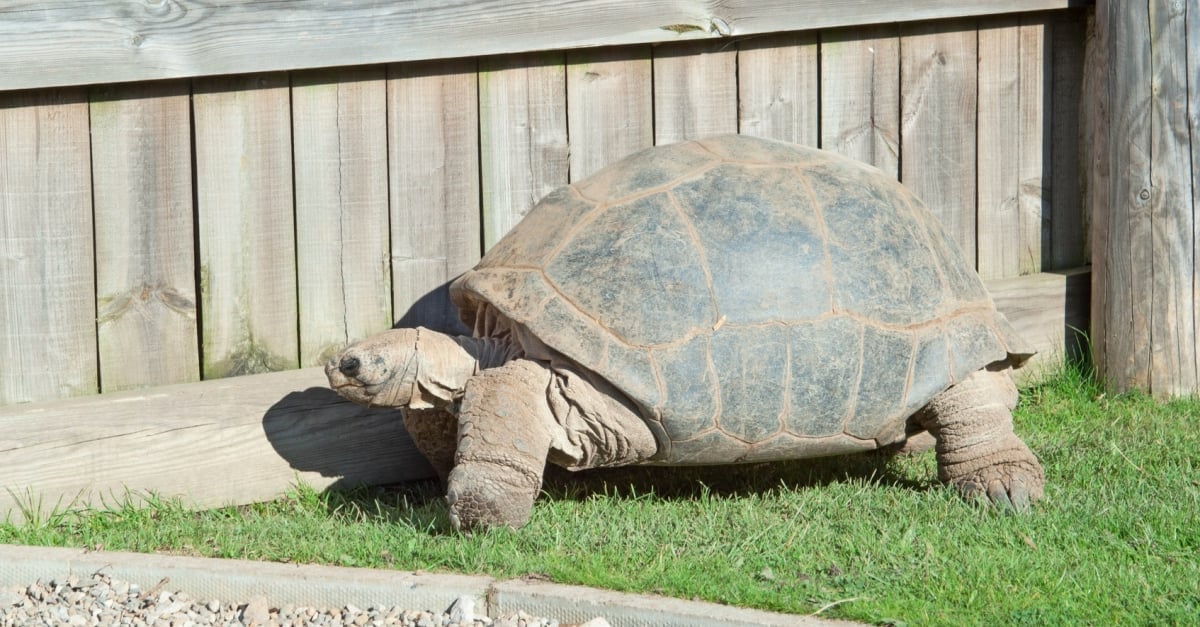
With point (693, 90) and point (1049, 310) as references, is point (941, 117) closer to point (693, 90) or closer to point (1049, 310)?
point (1049, 310)

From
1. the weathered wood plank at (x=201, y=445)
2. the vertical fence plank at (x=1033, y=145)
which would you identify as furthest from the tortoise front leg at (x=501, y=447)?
the vertical fence plank at (x=1033, y=145)

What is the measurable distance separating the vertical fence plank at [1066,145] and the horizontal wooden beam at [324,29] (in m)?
0.94

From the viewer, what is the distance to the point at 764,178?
4.77 m

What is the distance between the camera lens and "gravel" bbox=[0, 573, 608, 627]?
3.88 metres

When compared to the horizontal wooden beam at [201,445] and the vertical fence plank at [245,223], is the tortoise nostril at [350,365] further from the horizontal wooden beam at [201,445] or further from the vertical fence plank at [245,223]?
the vertical fence plank at [245,223]

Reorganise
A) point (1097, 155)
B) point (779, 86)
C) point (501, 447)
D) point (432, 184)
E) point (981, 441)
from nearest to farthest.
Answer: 1. point (501, 447)
2. point (981, 441)
3. point (432, 184)
4. point (779, 86)
5. point (1097, 155)

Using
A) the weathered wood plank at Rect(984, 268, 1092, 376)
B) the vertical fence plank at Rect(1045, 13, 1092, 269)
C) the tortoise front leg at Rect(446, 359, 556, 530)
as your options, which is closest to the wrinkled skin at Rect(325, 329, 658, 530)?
the tortoise front leg at Rect(446, 359, 556, 530)

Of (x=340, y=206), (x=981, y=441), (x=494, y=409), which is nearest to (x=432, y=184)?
(x=340, y=206)

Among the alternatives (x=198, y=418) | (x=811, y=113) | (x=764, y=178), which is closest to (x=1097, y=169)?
(x=811, y=113)

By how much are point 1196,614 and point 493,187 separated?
297cm

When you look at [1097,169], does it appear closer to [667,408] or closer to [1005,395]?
[1005,395]

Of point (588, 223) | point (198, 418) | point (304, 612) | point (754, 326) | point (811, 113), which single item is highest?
point (811, 113)

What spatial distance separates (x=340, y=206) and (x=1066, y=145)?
3354 mm

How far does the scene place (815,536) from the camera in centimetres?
445
